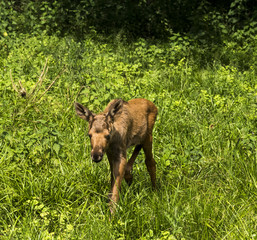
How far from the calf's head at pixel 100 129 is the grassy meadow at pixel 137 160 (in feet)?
2.13

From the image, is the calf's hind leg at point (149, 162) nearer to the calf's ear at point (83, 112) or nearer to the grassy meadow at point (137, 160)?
the grassy meadow at point (137, 160)

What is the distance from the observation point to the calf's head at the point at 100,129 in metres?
4.05

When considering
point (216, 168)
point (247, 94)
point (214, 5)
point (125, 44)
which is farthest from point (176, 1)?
point (216, 168)

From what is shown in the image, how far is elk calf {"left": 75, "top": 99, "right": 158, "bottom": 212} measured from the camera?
4285mm

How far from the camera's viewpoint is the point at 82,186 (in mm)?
4984

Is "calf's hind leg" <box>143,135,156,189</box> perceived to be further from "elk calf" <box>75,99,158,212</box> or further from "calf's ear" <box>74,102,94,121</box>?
"calf's ear" <box>74,102,94,121</box>

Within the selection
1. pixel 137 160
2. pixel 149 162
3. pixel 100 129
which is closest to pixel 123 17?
pixel 137 160

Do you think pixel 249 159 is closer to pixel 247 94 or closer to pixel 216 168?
pixel 216 168

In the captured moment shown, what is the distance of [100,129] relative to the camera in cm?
429

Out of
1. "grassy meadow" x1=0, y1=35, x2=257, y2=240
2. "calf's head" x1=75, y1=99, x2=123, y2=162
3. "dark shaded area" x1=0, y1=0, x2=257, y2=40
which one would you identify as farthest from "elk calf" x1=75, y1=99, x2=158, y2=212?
"dark shaded area" x1=0, y1=0, x2=257, y2=40

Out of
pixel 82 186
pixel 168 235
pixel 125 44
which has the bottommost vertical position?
pixel 125 44

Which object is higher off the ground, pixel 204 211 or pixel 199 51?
pixel 204 211

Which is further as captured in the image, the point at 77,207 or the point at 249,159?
the point at 249,159

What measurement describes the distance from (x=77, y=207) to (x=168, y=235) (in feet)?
4.00
